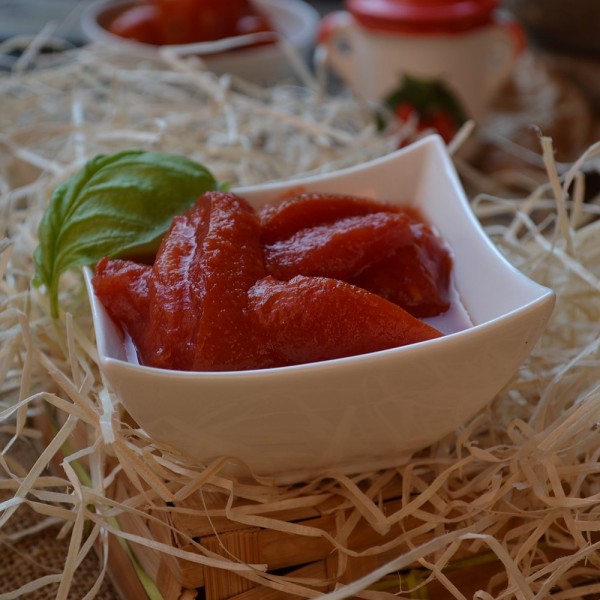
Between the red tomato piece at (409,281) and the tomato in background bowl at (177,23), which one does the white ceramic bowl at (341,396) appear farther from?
the tomato in background bowl at (177,23)

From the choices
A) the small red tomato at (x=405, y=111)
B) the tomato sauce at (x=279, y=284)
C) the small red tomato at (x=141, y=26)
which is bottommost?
the small red tomato at (x=405, y=111)

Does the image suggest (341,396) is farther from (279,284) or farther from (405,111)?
(405,111)

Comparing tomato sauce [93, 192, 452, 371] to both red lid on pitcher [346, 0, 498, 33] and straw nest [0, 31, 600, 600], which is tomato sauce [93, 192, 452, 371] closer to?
straw nest [0, 31, 600, 600]

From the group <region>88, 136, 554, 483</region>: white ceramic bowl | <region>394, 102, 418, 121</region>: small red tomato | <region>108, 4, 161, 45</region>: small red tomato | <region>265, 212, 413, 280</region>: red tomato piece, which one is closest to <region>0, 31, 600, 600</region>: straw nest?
<region>88, 136, 554, 483</region>: white ceramic bowl

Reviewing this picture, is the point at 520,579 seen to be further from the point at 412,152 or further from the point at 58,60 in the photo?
the point at 58,60

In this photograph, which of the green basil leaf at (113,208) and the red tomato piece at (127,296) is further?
the green basil leaf at (113,208)

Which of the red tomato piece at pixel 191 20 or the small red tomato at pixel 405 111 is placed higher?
the red tomato piece at pixel 191 20

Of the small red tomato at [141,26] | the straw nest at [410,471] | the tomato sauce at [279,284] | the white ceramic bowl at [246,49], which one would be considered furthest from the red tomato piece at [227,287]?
the small red tomato at [141,26]
